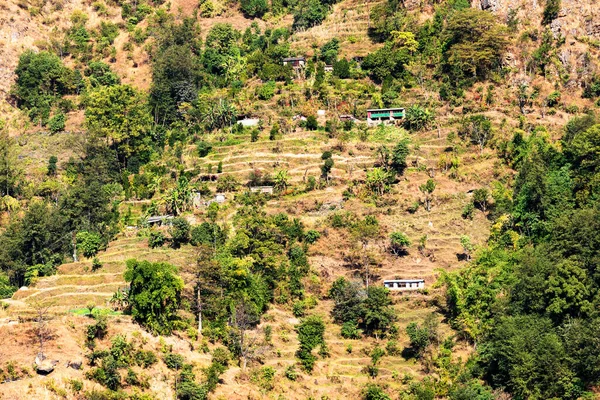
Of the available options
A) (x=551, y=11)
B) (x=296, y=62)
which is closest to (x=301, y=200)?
(x=296, y=62)

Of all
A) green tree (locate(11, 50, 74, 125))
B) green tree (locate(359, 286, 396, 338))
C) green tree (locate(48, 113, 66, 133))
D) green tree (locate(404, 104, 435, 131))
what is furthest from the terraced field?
green tree (locate(11, 50, 74, 125))

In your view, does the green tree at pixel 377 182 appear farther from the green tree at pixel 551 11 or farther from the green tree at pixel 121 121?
the green tree at pixel 551 11

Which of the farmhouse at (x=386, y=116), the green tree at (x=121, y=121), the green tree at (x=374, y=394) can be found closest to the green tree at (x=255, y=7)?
the green tree at (x=121, y=121)

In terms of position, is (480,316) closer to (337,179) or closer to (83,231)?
(337,179)

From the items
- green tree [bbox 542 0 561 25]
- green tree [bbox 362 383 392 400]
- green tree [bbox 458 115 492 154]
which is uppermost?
green tree [bbox 542 0 561 25]

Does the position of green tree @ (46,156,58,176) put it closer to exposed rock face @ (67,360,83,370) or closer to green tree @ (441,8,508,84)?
exposed rock face @ (67,360,83,370)

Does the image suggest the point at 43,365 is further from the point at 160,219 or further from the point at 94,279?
the point at 160,219

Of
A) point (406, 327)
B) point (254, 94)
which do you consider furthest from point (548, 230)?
point (254, 94)
